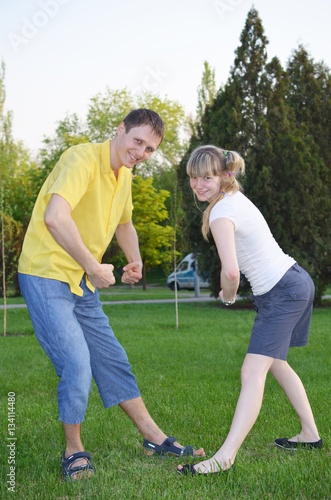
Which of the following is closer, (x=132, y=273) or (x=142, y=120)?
(x=142, y=120)

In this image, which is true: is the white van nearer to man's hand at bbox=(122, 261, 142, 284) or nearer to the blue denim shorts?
man's hand at bbox=(122, 261, 142, 284)

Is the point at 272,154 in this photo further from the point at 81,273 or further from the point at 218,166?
the point at 81,273

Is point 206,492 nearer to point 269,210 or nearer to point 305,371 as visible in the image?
point 305,371

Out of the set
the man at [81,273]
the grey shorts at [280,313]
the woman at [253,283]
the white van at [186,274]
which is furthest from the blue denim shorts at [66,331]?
the white van at [186,274]

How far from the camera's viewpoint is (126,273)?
149 inches

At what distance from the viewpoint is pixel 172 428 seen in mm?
4336

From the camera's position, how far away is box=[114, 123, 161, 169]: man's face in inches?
132

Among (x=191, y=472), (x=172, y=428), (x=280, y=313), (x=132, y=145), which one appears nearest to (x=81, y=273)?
(x=132, y=145)

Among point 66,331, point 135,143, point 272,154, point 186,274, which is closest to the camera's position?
point 66,331

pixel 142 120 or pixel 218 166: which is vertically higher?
pixel 142 120

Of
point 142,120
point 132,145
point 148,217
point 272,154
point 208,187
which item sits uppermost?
point 272,154

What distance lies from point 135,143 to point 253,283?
114 cm

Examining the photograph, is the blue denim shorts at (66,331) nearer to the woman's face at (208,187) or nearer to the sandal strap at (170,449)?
the sandal strap at (170,449)

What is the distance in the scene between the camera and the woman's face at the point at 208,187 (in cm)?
337
